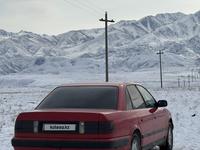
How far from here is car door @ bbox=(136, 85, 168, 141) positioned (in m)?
10.3

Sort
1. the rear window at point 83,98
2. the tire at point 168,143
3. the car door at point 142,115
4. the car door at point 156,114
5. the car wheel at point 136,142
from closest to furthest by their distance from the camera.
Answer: the rear window at point 83,98, the car wheel at point 136,142, the car door at point 142,115, the car door at point 156,114, the tire at point 168,143

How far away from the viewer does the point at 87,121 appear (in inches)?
320

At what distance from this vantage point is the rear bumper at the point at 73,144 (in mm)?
8008

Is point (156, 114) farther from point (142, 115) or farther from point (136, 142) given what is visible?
point (136, 142)

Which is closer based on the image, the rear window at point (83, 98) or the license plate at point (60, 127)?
the license plate at point (60, 127)

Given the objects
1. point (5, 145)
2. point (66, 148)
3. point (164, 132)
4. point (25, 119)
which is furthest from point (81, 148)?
point (5, 145)

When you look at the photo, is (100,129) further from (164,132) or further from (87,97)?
(164,132)

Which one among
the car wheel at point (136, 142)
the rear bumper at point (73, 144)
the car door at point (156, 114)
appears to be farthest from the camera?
the car door at point (156, 114)

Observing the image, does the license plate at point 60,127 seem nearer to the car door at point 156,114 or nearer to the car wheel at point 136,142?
the car wheel at point 136,142

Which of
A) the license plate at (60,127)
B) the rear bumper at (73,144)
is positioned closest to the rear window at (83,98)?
the license plate at (60,127)

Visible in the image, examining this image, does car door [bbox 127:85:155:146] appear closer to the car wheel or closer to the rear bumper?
the car wheel

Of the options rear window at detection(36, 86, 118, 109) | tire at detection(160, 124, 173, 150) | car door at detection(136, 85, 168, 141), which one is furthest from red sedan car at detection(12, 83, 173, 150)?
tire at detection(160, 124, 173, 150)

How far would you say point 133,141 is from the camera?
8.92 m

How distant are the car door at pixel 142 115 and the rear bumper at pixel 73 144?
1054mm
